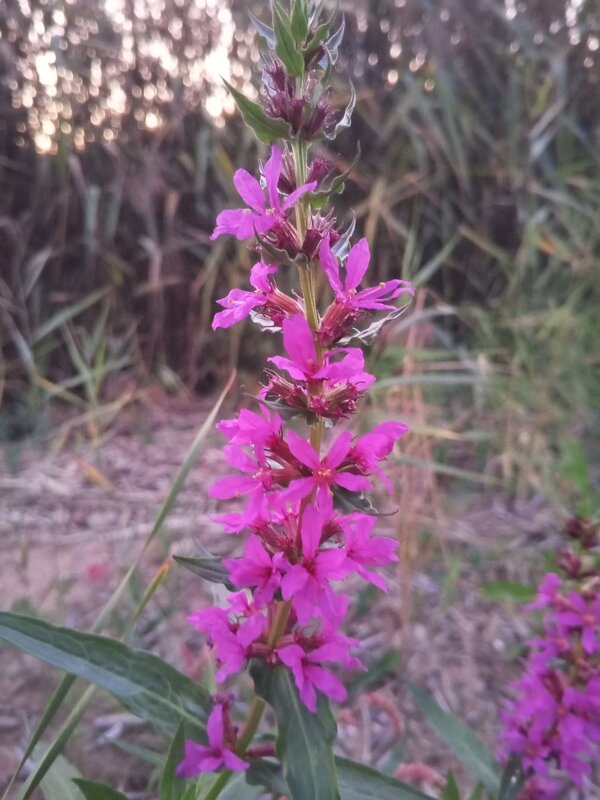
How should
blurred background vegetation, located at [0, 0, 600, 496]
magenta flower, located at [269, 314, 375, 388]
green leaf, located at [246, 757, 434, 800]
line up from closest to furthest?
magenta flower, located at [269, 314, 375, 388] → green leaf, located at [246, 757, 434, 800] → blurred background vegetation, located at [0, 0, 600, 496]

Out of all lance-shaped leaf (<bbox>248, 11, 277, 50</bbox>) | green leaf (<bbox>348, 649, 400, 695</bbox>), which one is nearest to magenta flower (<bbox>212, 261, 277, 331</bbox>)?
lance-shaped leaf (<bbox>248, 11, 277, 50</bbox>)

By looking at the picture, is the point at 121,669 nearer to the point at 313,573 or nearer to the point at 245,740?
the point at 245,740

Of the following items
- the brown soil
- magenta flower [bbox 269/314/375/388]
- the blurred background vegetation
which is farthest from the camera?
the blurred background vegetation

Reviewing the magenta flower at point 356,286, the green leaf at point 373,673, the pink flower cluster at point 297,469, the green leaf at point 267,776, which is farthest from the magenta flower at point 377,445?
the green leaf at point 373,673

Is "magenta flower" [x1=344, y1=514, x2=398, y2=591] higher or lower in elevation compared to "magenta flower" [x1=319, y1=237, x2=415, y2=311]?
lower

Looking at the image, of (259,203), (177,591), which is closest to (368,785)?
(259,203)

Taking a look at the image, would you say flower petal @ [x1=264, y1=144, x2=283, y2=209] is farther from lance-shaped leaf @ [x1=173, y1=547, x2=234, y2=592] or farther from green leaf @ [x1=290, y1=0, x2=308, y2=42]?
lance-shaped leaf @ [x1=173, y1=547, x2=234, y2=592]

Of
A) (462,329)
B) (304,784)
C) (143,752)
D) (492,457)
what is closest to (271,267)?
(304,784)

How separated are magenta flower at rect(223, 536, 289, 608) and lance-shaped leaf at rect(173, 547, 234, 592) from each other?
0.03m

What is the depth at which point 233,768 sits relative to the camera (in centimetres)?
74

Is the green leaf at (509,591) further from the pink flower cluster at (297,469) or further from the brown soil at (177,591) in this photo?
the pink flower cluster at (297,469)

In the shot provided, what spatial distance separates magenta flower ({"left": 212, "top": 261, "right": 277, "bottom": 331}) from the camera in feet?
2.30

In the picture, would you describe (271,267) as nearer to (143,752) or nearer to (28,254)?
(143,752)

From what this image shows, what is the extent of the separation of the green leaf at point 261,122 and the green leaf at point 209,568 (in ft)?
1.45
